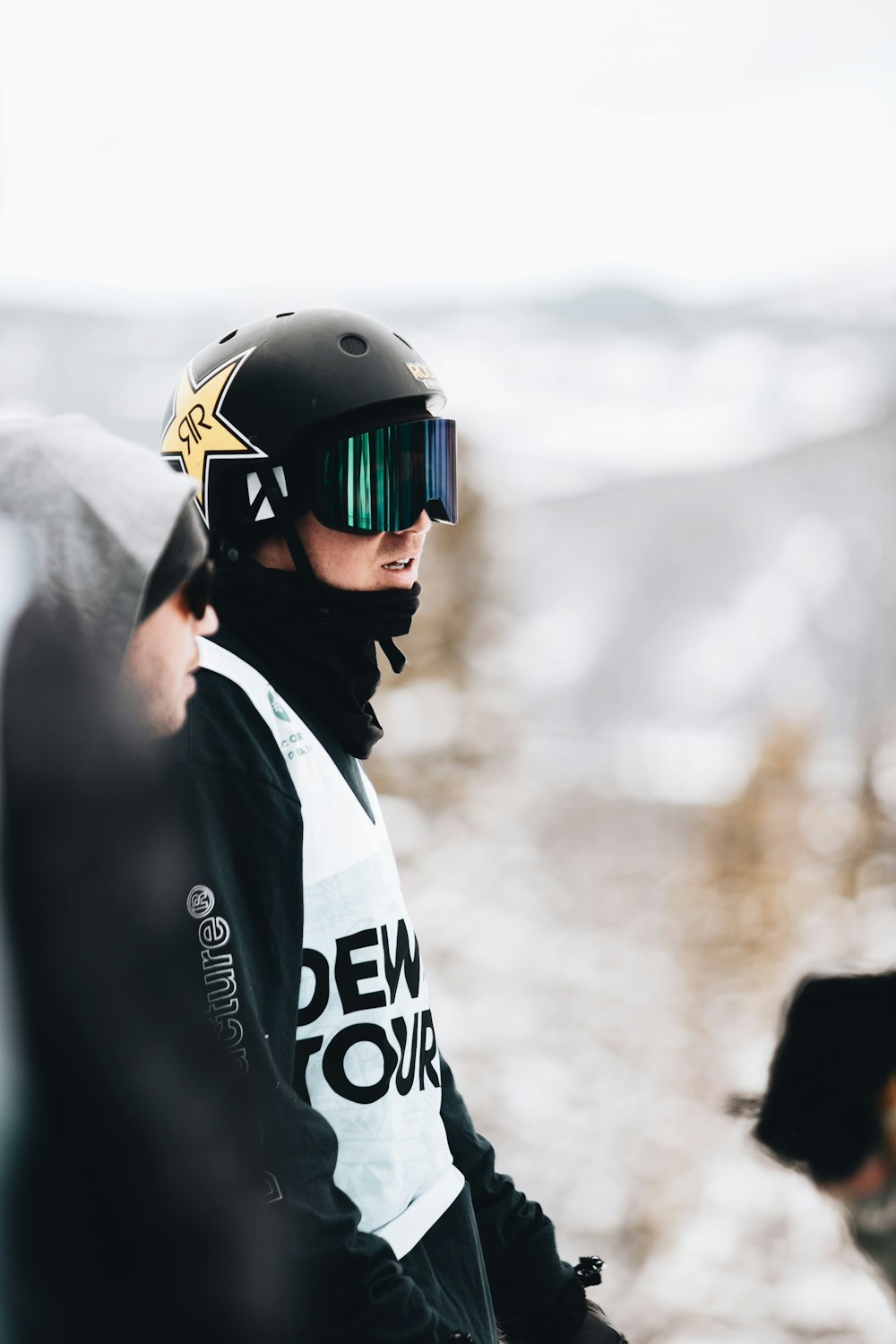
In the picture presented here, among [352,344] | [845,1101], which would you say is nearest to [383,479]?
[352,344]

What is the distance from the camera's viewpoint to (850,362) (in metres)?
99.3

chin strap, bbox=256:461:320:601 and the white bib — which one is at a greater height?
chin strap, bbox=256:461:320:601

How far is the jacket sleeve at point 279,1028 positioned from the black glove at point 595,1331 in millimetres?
631

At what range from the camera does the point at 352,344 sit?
80.1 inches

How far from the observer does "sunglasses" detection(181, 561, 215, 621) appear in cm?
127

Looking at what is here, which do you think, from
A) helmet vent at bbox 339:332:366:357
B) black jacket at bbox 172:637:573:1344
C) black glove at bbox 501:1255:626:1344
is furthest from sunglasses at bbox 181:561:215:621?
black glove at bbox 501:1255:626:1344

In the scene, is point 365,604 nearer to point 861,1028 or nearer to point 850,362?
point 861,1028

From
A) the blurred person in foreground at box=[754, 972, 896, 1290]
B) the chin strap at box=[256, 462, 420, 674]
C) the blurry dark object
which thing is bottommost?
the blurred person in foreground at box=[754, 972, 896, 1290]

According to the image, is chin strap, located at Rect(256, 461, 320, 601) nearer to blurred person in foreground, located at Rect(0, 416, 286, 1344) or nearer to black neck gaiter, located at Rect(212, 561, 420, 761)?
black neck gaiter, located at Rect(212, 561, 420, 761)

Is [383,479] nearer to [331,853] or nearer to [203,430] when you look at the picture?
[203,430]

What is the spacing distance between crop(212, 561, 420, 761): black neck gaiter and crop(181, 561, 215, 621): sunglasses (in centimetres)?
39

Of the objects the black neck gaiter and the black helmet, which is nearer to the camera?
the black neck gaiter

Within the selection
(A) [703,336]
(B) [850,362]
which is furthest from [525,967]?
(A) [703,336]

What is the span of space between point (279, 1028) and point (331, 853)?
238 millimetres
